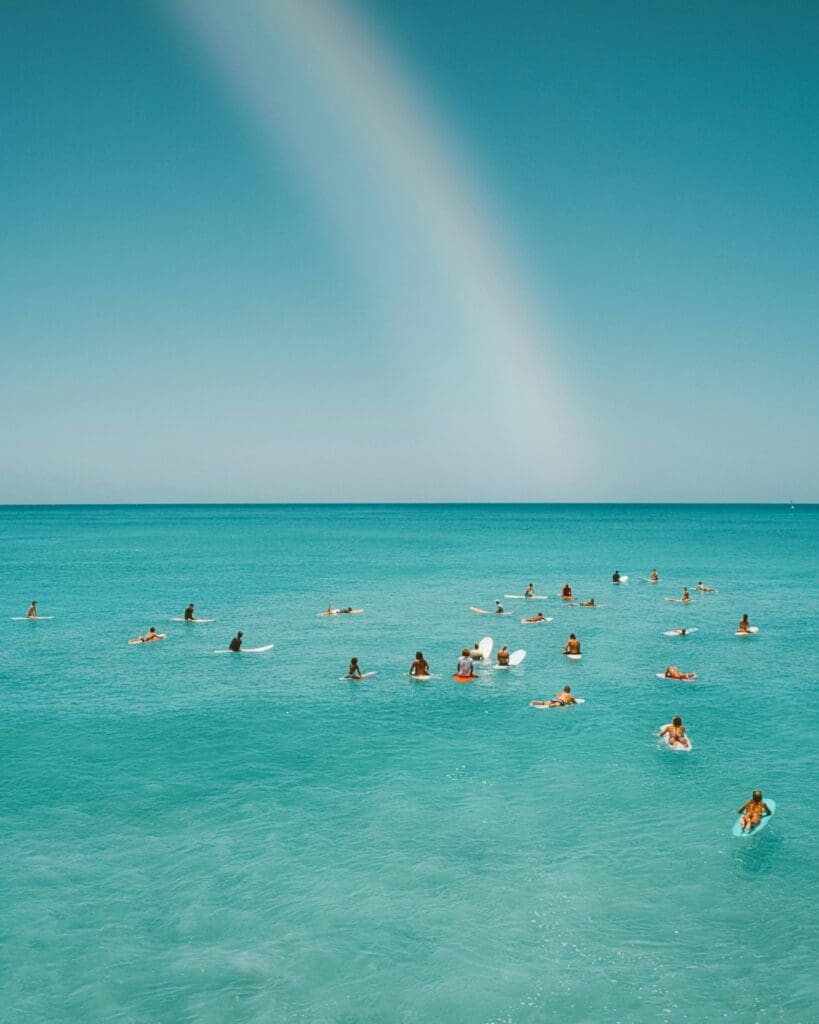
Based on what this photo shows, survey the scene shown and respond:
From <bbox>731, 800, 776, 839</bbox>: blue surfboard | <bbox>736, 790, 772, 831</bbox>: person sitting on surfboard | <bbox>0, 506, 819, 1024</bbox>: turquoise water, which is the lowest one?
<bbox>0, 506, 819, 1024</bbox>: turquoise water

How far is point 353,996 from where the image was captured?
50.9 feet

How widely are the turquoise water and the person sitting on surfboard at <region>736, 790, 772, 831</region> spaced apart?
0.44 metres

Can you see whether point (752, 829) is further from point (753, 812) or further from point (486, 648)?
point (486, 648)

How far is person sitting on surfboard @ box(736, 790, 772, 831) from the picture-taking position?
72.0 ft

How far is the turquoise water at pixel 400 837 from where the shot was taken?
15820mm

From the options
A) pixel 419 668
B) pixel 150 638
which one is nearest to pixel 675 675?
pixel 419 668

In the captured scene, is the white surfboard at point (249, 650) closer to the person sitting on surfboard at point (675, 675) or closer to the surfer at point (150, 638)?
the surfer at point (150, 638)

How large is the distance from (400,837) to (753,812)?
10.5 meters

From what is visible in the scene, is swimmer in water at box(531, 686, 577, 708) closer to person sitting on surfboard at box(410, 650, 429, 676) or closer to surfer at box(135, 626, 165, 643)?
person sitting on surfboard at box(410, 650, 429, 676)

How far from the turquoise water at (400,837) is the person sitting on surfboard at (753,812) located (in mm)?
439

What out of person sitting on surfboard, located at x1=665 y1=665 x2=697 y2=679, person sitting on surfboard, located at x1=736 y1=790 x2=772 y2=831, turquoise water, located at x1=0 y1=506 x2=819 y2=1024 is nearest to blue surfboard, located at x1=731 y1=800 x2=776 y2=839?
person sitting on surfboard, located at x1=736 y1=790 x2=772 y2=831

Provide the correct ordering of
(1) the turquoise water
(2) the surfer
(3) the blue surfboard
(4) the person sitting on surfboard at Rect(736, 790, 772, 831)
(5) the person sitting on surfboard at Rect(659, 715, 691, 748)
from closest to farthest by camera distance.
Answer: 1. (1) the turquoise water
2. (3) the blue surfboard
3. (4) the person sitting on surfboard at Rect(736, 790, 772, 831)
4. (5) the person sitting on surfboard at Rect(659, 715, 691, 748)
5. (2) the surfer

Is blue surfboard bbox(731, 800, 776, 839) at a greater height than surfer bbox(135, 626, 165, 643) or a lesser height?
greater

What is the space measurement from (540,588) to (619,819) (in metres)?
59.8
